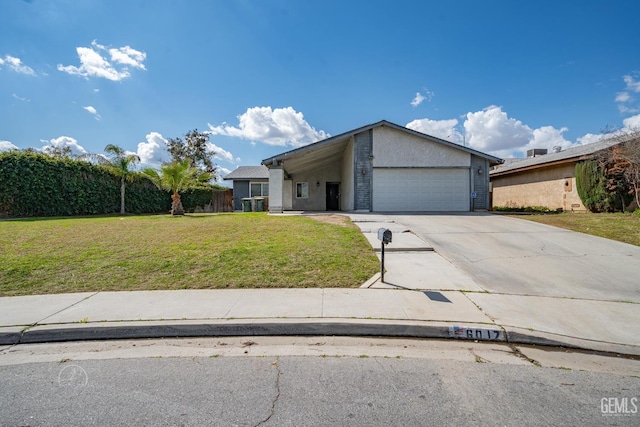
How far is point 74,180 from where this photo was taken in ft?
48.8

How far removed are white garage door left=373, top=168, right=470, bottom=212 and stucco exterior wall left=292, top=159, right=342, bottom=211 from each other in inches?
262

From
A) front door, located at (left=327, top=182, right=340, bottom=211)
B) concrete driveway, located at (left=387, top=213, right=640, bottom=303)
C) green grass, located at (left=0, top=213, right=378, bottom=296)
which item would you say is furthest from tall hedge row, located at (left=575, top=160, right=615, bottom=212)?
front door, located at (left=327, top=182, right=340, bottom=211)

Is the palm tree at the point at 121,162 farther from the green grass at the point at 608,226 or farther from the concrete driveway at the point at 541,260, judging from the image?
the green grass at the point at 608,226

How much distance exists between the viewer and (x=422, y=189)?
15.1 m

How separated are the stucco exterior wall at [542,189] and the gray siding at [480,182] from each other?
4363 millimetres

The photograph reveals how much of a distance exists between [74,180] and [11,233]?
8.04 meters

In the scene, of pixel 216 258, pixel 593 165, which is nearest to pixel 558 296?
pixel 216 258

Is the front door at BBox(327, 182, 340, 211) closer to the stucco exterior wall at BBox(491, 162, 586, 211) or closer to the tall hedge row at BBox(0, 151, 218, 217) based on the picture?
the stucco exterior wall at BBox(491, 162, 586, 211)

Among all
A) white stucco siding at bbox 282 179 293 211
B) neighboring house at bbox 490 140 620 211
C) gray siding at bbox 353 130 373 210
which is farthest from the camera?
white stucco siding at bbox 282 179 293 211

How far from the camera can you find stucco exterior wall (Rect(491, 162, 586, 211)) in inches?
592

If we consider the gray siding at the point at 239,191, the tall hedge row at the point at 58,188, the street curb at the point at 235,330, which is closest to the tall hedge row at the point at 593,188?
the street curb at the point at 235,330

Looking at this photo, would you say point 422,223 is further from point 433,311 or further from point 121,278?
point 121,278

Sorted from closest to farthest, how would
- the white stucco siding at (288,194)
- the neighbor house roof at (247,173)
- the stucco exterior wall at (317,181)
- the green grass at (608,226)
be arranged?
the green grass at (608,226) < the white stucco siding at (288,194) < the stucco exterior wall at (317,181) < the neighbor house roof at (247,173)

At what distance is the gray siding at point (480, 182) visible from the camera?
15039 mm
